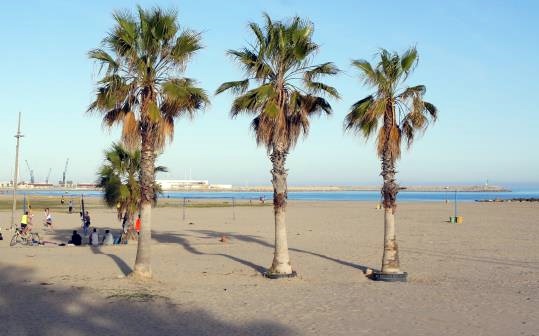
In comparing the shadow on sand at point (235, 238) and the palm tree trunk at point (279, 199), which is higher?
the palm tree trunk at point (279, 199)

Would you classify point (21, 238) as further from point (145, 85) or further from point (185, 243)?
point (145, 85)

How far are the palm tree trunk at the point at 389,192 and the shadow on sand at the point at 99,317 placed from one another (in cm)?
632

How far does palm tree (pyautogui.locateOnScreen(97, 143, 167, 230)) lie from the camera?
2604 centimetres

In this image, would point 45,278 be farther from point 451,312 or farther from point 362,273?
point 451,312

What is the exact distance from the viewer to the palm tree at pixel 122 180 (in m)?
26.0

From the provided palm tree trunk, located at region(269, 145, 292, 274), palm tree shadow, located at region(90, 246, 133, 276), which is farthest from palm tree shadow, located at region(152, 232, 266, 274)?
palm tree shadow, located at region(90, 246, 133, 276)

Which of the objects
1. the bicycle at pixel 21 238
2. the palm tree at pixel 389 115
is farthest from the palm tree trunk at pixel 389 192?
the bicycle at pixel 21 238

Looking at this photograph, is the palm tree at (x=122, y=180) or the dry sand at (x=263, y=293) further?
the palm tree at (x=122, y=180)

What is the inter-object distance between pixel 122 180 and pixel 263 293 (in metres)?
14.5

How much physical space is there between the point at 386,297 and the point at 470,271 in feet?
17.8

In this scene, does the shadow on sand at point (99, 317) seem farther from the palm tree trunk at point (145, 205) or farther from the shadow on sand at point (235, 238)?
the shadow on sand at point (235, 238)

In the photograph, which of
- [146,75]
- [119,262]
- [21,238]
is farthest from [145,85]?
[21,238]

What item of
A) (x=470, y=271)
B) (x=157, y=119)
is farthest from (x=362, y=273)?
(x=157, y=119)

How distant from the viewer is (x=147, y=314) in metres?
11.3
